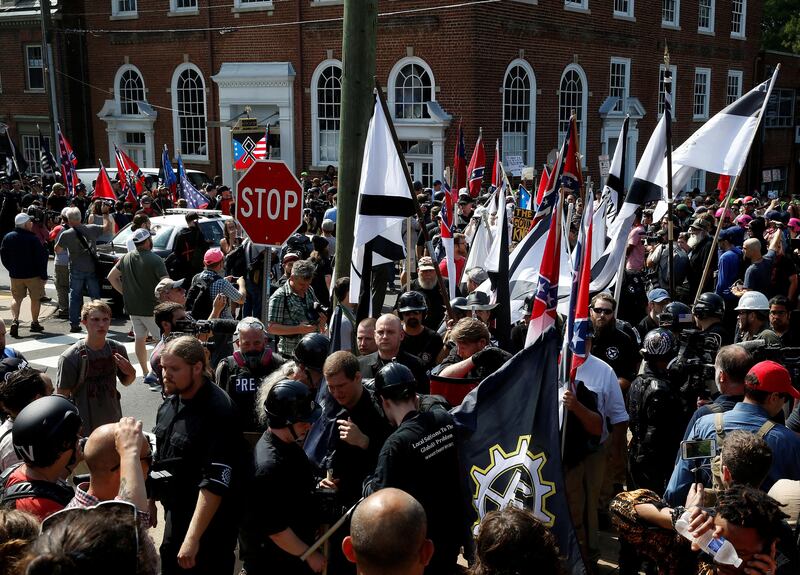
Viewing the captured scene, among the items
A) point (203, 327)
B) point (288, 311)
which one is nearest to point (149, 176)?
point (288, 311)

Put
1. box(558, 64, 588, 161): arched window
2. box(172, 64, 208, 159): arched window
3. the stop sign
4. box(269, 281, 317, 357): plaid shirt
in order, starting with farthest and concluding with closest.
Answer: box(172, 64, 208, 159): arched window
box(558, 64, 588, 161): arched window
box(269, 281, 317, 357): plaid shirt
the stop sign

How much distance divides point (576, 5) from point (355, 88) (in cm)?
2173

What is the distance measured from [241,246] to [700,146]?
5877 millimetres

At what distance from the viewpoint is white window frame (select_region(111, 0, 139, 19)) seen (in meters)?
30.4

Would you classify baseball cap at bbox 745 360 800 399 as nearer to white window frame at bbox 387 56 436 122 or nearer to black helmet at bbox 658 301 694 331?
black helmet at bbox 658 301 694 331

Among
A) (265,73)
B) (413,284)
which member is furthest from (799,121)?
(413,284)

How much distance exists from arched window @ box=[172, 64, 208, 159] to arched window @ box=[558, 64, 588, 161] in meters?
12.6

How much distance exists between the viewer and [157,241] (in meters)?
13.9

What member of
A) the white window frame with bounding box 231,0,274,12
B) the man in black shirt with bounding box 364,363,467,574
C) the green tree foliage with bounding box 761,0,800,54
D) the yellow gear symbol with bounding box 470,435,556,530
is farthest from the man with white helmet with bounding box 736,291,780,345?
the green tree foliage with bounding box 761,0,800,54

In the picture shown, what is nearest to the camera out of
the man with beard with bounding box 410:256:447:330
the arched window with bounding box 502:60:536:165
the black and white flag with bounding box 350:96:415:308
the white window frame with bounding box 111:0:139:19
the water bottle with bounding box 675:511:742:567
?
the water bottle with bounding box 675:511:742:567

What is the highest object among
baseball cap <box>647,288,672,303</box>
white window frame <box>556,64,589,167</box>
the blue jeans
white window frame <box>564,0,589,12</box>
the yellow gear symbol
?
white window frame <box>564,0,589,12</box>

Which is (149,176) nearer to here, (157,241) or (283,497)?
(157,241)

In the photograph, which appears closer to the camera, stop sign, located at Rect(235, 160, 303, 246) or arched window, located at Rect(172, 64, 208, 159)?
stop sign, located at Rect(235, 160, 303, 246)

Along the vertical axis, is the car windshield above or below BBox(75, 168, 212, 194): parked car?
below
